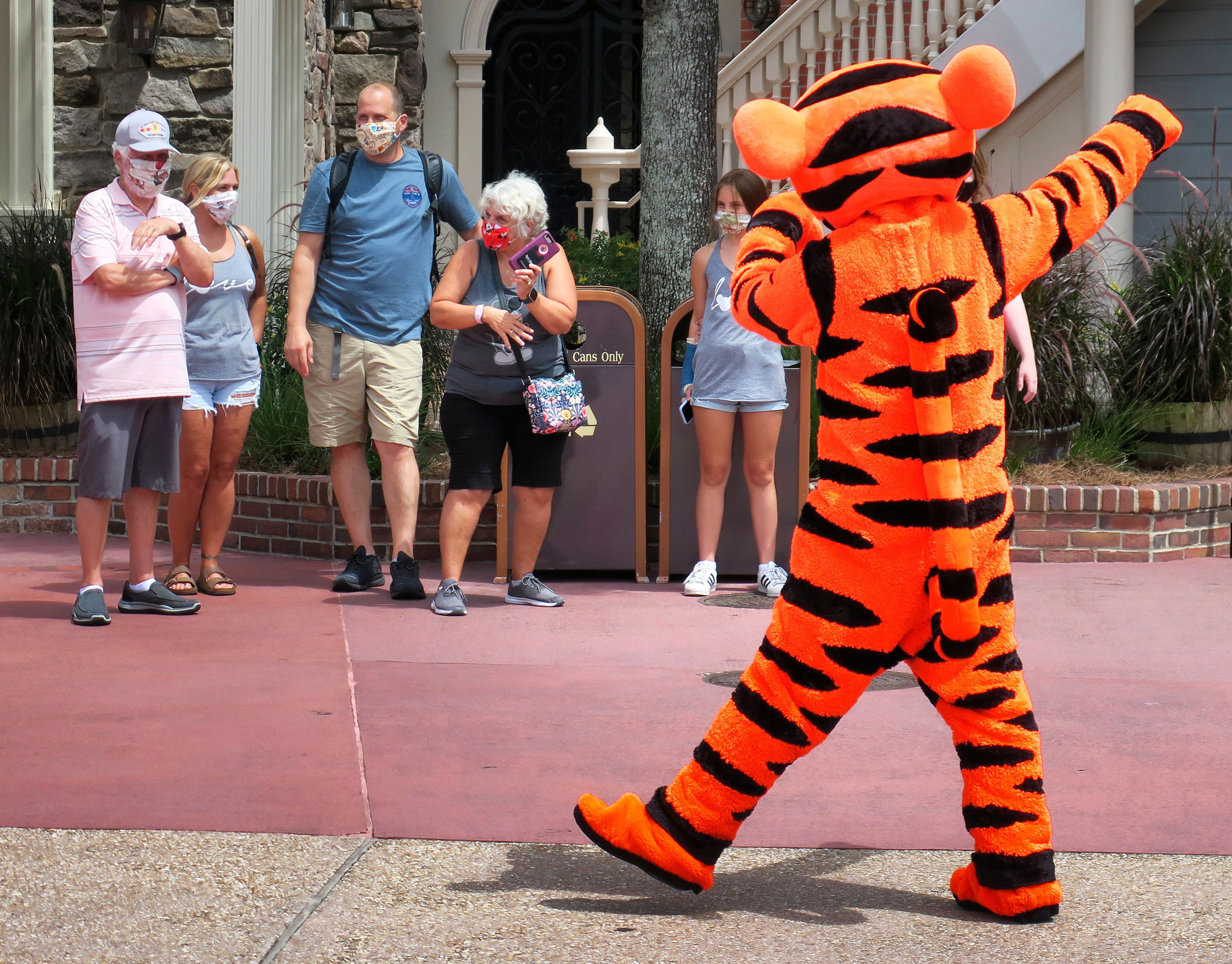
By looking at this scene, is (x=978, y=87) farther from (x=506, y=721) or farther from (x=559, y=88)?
(x=559, y=88)

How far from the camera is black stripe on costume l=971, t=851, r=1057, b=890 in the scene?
9.96 ft

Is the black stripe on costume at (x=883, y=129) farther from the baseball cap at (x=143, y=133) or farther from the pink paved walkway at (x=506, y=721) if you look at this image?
the baseball cap at (x=143, y=133)

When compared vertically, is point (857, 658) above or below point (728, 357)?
below

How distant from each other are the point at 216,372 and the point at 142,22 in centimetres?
367

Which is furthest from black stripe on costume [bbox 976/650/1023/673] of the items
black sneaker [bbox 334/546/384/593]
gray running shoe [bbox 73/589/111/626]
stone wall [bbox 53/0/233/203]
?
stone wall [bbox 53/0/233/203]

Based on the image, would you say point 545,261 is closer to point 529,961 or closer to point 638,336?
point 638,336

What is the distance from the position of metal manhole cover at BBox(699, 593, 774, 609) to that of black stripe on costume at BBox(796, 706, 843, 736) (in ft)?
10.8

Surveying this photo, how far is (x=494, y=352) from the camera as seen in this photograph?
595 cm

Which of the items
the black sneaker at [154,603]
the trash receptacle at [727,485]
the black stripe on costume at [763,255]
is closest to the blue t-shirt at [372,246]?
the trash receptacle at [727,485]

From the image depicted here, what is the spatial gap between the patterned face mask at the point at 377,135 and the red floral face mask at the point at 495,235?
68cm

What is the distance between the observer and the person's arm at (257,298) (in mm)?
6430

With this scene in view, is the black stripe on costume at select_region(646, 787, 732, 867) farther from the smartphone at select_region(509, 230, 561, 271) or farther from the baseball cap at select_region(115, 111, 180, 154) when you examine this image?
the baseball cap at select_region(115, 111, 180, 154)

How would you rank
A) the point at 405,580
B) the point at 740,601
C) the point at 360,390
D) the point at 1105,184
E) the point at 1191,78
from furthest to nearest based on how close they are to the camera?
the point at 1191,78 < the point at 740,601 < the point at 360,390 < the point at 405,580 < the point at 1105,184

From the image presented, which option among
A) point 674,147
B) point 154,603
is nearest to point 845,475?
point 154,603
